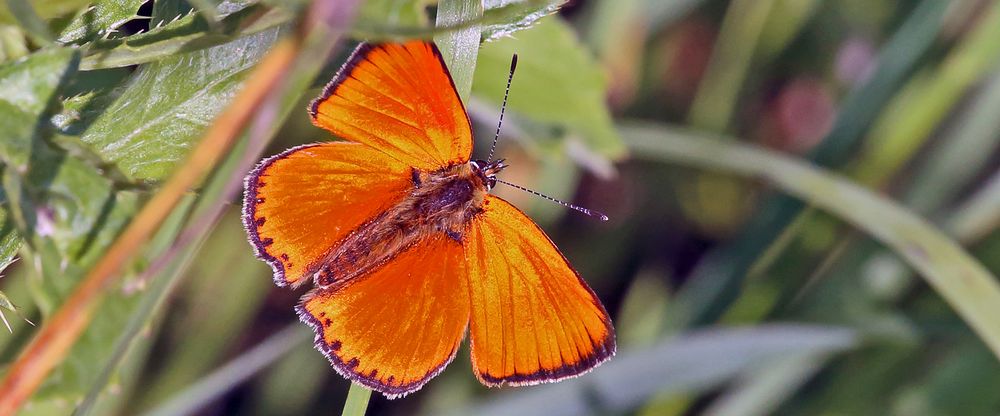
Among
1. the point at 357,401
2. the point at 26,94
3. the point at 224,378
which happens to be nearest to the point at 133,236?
the point at 26,94

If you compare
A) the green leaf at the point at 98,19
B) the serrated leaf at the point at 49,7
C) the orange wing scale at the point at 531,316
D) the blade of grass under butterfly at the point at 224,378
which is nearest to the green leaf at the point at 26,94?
the serrated leaf at the point at 49,7

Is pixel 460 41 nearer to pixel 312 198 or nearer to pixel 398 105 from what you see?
pixel 398 105

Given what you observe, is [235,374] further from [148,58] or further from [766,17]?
[766,17]

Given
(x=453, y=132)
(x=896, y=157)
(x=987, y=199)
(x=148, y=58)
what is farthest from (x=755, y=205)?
(x=148, y=58)

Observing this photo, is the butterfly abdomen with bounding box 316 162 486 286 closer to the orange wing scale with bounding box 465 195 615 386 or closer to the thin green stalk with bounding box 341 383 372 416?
the orange wing scale with bounding box 465 195 615 386

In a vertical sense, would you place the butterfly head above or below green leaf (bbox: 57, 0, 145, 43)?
above

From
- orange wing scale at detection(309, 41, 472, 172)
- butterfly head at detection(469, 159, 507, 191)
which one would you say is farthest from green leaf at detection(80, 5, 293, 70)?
butterfly head at detection(469, 159, 507, 191)

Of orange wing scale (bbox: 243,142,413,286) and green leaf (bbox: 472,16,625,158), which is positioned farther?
green leaf (bbox: 472,16,625,158)
